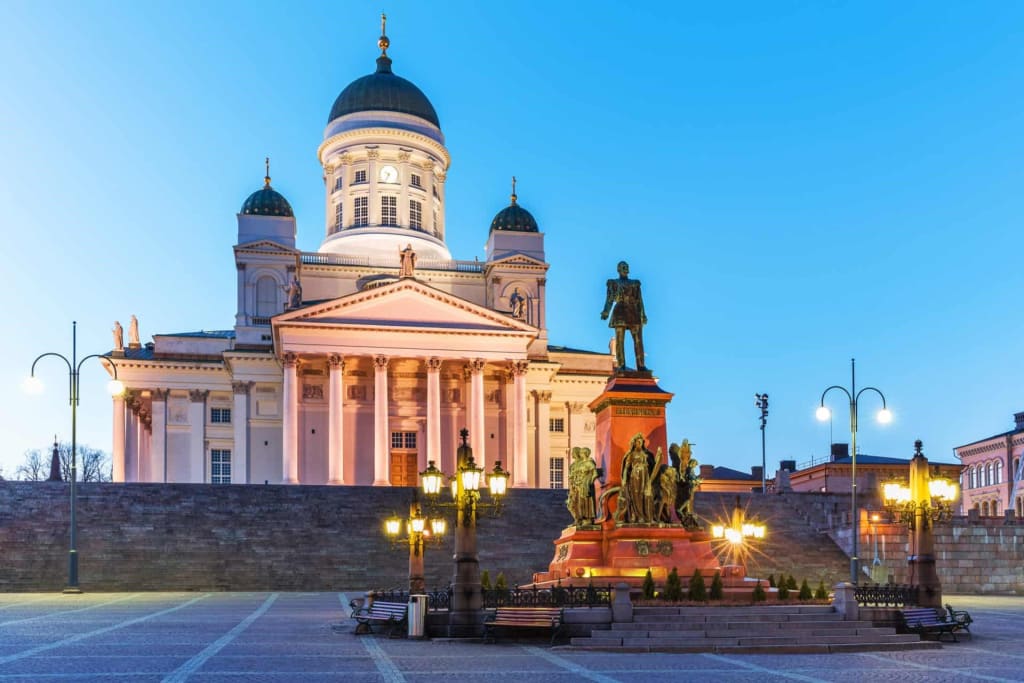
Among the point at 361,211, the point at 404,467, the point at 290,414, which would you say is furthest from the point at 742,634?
the point at 361,211

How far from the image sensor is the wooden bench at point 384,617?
82.3 ft

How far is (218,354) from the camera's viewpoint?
249 ft

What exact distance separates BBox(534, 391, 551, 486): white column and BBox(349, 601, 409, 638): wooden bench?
4892cm

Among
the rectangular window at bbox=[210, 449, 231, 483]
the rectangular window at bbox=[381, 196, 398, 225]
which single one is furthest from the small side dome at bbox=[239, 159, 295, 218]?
the rectangular window at bbox=[210, 449, 231, 483]

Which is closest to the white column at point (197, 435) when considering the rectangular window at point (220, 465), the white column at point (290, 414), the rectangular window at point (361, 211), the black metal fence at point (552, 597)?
the rectangular window at point (220, 465)

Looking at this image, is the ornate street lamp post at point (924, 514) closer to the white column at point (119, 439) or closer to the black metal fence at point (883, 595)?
the black metal fence at point (883, 595)

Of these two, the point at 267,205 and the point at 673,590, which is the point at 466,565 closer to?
the point at 673,590

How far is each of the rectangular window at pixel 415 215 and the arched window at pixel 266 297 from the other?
1251 centimetres

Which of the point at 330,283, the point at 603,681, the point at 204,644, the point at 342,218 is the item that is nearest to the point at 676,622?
the point at 603,681

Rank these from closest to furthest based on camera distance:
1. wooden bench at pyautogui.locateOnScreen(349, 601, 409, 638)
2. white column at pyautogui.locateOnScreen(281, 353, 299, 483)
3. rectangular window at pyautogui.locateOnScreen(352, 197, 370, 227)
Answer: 1. wooden bench at pyautogui.locateOnScreen(349, 601, 409, 638)
2. white column at pyautogui.locateOnScreen(281, 353, 299, 483)
3. rectangular window at pyautogui.locateOnScreen(352, 197, 370, 227)

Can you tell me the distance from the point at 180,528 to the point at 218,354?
85.8 ft

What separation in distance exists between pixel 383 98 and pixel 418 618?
227 ft

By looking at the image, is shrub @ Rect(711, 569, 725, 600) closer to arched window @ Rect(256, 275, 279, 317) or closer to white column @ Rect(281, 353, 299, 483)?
white column @ Rect(281, 353, 299, 483)

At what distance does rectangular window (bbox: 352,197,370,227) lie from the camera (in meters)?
86.9
